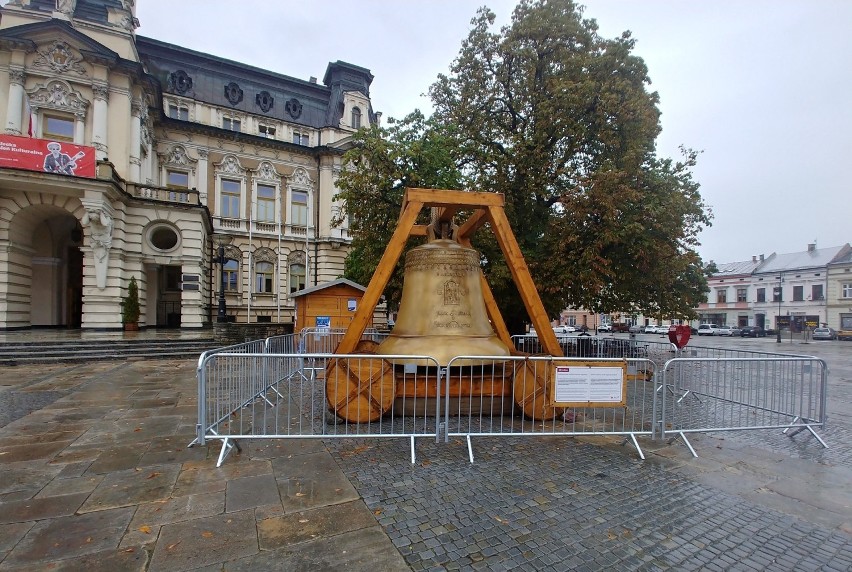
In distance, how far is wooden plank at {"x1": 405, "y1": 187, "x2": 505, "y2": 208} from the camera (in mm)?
6035

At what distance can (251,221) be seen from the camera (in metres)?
29.5

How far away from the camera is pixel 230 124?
2991 cm

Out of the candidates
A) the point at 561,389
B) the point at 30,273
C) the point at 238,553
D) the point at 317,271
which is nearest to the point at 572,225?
the point at 561,389

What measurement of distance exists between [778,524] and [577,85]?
1204cm

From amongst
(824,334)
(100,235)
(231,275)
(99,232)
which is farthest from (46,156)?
(824,334)

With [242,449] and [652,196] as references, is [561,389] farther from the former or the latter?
[652,196]

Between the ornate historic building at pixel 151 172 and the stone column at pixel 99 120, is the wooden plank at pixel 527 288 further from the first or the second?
the stone column at pixel 99 120

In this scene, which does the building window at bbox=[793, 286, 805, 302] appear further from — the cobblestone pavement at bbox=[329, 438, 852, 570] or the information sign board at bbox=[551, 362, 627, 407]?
the cobblestone pavement at bbox=[329, 438, 852, 570]

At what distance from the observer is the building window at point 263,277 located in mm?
29562

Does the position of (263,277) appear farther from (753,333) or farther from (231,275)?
(753,333)

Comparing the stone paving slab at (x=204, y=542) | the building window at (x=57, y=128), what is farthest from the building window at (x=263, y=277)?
the stone paving slab at (x=204, y=542)

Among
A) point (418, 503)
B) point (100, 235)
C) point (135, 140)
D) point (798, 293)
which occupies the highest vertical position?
point (135, 140)

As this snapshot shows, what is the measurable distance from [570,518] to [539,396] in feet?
8.63

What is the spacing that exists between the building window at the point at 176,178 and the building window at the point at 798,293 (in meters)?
66.0
